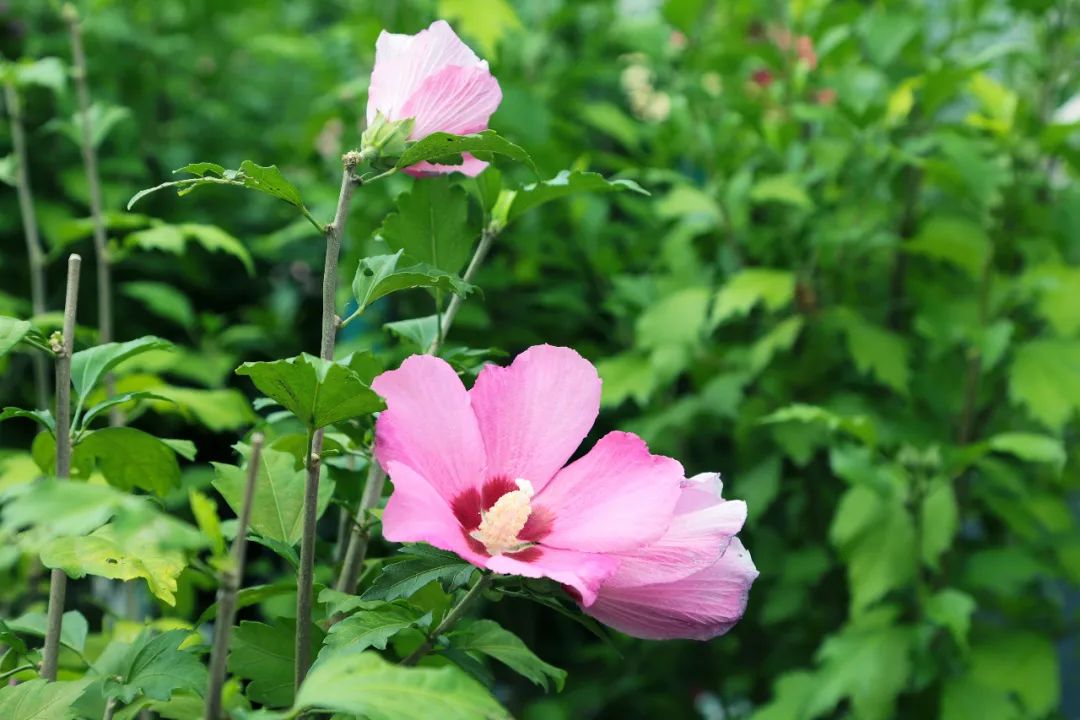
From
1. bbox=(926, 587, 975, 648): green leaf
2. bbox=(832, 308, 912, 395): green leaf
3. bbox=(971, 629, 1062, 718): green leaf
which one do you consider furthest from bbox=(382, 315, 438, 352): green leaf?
bbox=(971, 629, 1062, 718): green leaf

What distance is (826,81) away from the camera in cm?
177

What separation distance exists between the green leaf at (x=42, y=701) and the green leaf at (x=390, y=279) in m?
0.25

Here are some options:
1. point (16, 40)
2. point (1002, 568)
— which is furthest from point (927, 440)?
point (16, 40)

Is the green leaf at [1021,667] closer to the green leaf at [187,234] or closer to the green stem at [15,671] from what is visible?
the green leaf at [187,234]

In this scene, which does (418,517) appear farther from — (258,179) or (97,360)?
(97,360)

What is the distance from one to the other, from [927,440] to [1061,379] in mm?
199

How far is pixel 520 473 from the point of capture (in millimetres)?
613

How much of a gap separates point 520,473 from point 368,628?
0.36 ft

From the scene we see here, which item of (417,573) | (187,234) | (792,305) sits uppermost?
(417,573)

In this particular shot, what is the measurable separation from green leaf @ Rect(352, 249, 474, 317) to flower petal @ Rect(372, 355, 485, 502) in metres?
0.05

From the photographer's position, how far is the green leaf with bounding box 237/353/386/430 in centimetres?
53

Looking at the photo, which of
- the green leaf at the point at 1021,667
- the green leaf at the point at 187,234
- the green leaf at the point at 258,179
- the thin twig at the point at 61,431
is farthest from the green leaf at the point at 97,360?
the green leaf at the point at 1021,667

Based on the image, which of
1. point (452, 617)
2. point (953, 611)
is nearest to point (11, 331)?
point (452, 617)

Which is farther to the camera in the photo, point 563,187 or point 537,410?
point 563,187
